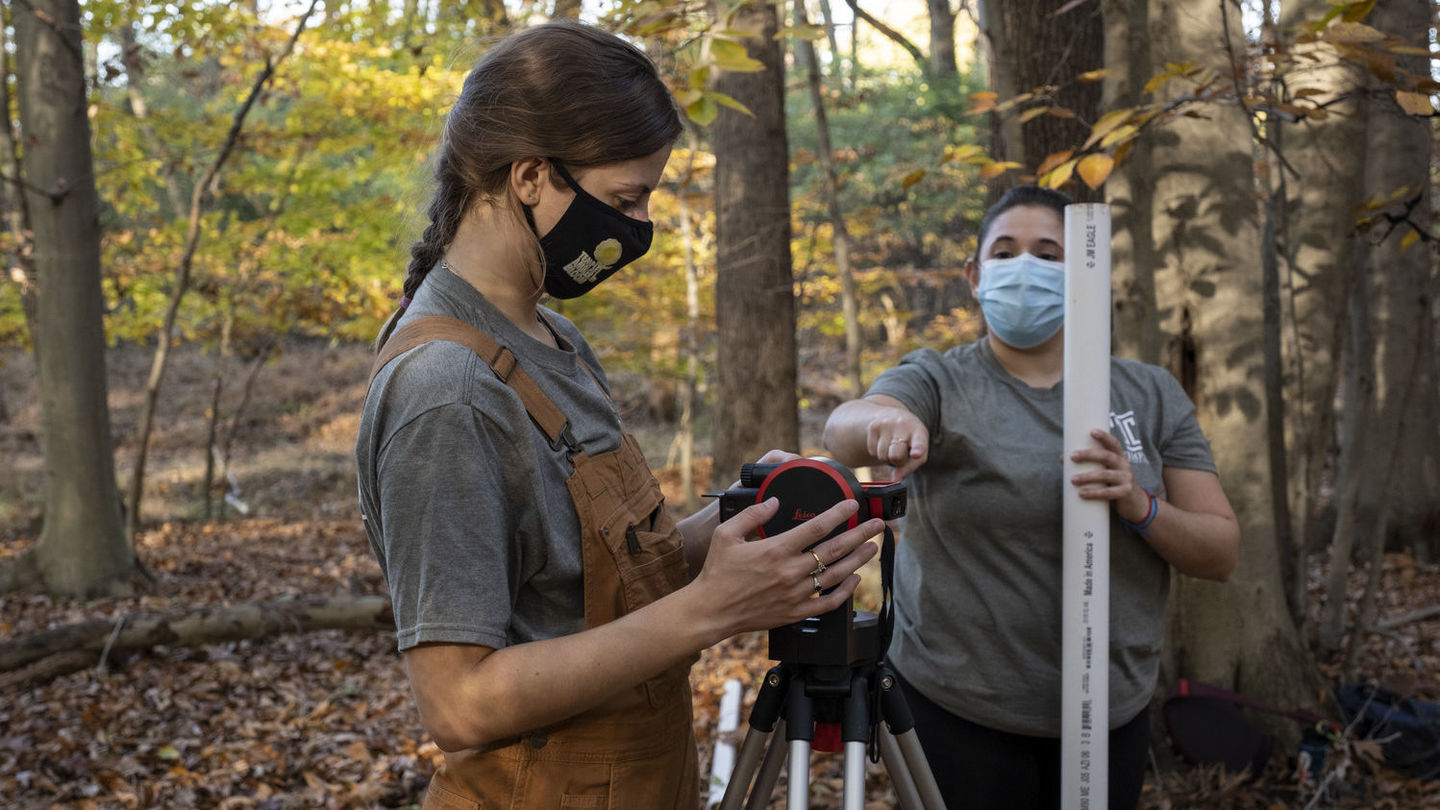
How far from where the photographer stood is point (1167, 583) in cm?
238

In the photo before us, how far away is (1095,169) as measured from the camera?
2.67m

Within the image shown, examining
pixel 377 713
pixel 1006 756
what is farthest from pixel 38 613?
pixel 1006 756

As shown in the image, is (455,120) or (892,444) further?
(892,444)

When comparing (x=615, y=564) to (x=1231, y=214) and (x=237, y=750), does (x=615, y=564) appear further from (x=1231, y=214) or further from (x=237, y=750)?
(x=237, y=750)

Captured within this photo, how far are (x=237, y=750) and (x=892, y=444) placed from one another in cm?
370

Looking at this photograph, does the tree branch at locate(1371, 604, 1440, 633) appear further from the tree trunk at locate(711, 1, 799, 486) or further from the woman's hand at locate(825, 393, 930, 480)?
the woman's hand at locate(825, 393, 930, 480)

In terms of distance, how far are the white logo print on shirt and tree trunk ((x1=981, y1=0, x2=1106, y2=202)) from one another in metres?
2.18

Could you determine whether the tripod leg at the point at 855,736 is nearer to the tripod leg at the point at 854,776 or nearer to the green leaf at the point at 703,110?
the tripod leg at the point at 854,776

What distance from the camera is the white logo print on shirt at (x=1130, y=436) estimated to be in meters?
2.25

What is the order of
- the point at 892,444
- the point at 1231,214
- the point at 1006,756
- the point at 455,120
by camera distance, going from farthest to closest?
the point at 1231,214 < the point at 1006,756 < the point at 892,444 < the point at 455,120

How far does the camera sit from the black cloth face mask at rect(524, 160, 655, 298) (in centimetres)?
152

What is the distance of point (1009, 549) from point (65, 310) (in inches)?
282

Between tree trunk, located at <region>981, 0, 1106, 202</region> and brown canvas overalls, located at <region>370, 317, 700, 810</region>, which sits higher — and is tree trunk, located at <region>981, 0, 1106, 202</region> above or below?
above

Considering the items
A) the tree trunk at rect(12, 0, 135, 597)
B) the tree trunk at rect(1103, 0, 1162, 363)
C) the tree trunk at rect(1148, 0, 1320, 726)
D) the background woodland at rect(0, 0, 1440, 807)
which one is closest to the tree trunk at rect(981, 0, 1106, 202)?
the background woodland at rect(0, 0, 1440, 807)
